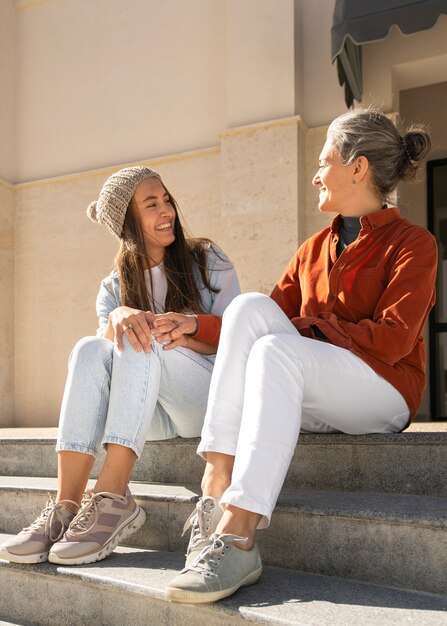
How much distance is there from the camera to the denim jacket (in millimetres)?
2660

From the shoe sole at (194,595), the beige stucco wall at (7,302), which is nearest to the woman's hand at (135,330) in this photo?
the shoe sole at (194,595)

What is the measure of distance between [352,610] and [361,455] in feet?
2.44

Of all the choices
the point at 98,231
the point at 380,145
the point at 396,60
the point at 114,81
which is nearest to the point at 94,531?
the point at 380,145

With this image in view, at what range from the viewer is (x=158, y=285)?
8.96ft

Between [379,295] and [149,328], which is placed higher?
[379,295]

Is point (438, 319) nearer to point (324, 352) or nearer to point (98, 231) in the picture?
point (98, 231)

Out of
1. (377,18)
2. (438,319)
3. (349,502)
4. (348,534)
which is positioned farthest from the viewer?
(438,319)

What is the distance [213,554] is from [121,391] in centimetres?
63

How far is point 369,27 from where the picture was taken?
14.9 ft

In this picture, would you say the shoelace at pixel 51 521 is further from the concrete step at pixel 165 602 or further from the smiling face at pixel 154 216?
the smiling face at pixel 154 216

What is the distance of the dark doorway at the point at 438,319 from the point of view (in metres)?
6.78

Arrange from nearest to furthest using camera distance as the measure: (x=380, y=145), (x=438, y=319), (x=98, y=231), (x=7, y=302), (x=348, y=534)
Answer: (x=348, y=534), (x=380, y=145), (x=98, y=231), (x=7, y=302), (x=438, y=319)

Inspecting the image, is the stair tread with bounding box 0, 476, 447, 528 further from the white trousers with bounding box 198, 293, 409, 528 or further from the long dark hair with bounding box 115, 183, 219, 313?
the long dark hair with bounding box 115, 183, 219, 313

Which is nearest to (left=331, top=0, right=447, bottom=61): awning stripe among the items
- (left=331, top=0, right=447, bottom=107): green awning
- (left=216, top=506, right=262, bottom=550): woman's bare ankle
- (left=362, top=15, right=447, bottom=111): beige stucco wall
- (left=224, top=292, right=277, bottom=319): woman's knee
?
(left=331, top=0, right=447, bottom=107): green awning
